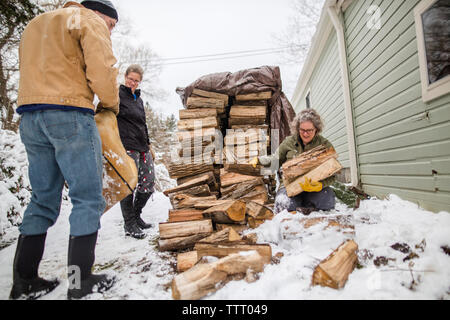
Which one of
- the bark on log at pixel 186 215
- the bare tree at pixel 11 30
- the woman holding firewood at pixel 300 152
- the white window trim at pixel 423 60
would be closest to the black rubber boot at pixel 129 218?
the bark on log at pixel 186 215

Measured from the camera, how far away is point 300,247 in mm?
1750

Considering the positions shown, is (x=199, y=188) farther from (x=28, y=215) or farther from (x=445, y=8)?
(x=445, y=8)

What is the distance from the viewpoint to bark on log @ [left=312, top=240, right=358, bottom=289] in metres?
1.22

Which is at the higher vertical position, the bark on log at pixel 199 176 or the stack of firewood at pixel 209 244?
the bark on log at pixel 199 176

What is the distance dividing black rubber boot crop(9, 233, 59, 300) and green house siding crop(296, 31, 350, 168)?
16.9 ft

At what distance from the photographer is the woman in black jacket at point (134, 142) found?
101 inches

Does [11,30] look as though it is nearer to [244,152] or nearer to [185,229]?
[244,152]

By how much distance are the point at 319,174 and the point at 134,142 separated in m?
2.04

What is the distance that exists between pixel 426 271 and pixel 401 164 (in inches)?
78.4

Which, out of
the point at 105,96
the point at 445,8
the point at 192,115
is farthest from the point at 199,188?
the point at 445,8

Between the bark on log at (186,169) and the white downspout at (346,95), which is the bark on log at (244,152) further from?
the white downspout at (346,95)

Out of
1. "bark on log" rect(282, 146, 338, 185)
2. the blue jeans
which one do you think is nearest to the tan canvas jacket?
the blue jeans

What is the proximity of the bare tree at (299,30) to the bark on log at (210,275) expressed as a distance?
1323cm
